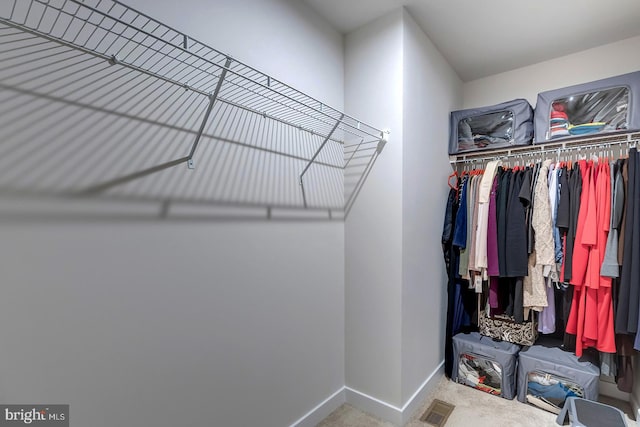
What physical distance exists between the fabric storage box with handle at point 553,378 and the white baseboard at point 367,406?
61cm

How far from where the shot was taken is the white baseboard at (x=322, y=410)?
5.77 ft

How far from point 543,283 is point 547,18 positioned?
5.44 ft

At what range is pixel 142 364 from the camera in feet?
3.68

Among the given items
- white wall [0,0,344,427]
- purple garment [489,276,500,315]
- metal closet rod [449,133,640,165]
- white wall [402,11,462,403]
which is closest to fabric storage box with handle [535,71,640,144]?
metal closet rod [449,133,640,165]

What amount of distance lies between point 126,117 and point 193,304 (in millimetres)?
754

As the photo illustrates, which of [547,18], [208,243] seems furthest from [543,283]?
[208,243]

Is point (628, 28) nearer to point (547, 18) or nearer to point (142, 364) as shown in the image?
point (547, 18)

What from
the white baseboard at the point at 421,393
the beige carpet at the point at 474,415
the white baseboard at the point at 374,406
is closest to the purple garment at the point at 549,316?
the beige carpet at the point at 474,415

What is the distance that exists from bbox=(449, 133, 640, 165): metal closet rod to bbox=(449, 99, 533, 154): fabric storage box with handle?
0.22 feet

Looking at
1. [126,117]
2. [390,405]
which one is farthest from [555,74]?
[126,117]

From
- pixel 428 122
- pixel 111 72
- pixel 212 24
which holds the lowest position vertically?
pixel 111 72

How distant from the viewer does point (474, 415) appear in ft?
6.25
